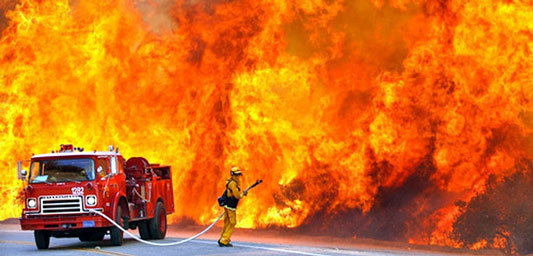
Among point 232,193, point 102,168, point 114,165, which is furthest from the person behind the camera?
point 114,165

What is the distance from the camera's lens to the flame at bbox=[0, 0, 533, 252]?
27.2 m

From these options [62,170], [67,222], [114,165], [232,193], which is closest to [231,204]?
[232,193]

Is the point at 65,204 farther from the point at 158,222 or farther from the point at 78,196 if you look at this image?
the point at 158,222

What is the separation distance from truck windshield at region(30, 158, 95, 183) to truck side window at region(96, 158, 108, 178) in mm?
164

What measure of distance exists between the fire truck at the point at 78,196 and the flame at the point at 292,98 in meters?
9.27

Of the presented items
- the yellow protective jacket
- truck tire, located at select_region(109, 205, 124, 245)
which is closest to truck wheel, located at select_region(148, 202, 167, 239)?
truck tire, located at select_region(109, 205, 124, 245)

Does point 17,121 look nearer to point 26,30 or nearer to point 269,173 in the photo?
point 26,30

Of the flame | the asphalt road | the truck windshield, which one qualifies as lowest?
the asphalt road

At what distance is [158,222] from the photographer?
23594 mm

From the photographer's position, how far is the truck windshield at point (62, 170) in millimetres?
20875

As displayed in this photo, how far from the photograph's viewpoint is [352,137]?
29.0 metres

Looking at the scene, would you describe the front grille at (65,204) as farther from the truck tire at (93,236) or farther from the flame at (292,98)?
the flame at (292,98)

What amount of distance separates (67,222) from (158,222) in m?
3.70

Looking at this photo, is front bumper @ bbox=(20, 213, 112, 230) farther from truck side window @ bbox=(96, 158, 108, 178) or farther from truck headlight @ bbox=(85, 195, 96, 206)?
truck side window @ bbox=(96, 158, 108, 178)
